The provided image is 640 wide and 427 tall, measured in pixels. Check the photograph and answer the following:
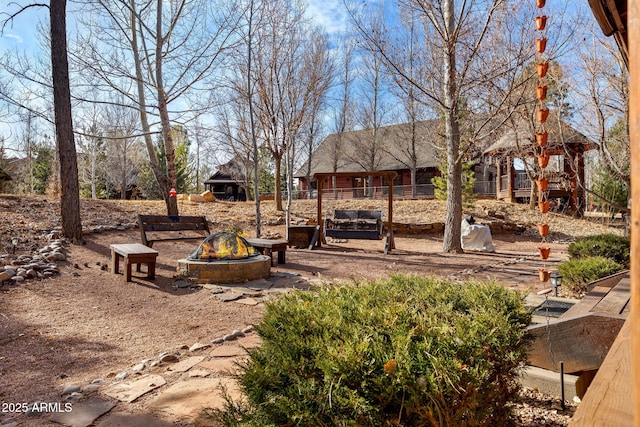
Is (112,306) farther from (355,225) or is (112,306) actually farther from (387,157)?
(387,157)

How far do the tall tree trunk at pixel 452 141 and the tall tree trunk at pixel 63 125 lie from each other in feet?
28.7

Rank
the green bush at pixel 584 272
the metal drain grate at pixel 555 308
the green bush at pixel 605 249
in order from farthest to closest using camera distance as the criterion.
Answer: the green bush at pixel 605 249, the green bush at pixel 584 272, the metal drain grate at pixel 555 308

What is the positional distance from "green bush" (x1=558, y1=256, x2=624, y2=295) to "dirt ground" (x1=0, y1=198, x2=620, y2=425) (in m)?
0.63

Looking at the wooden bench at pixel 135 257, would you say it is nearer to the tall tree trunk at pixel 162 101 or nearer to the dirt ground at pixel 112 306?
the dirt ground at pixel 112 306

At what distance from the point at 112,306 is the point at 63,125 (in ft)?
17.6

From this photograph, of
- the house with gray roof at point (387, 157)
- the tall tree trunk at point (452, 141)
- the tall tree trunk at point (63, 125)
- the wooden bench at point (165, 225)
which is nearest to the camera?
the wooden bench at point (165, 225)

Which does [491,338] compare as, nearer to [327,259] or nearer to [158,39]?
[327,259]

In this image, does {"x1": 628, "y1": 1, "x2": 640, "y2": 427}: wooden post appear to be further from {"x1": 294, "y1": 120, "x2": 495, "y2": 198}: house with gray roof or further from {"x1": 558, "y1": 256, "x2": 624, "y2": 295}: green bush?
{"x1": 294, "y1": 120, "x2": 495, "y2": 198}: house with gray roof

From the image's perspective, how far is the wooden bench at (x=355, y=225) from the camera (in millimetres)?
10977

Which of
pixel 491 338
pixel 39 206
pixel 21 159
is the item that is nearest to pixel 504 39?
pixel 491 338

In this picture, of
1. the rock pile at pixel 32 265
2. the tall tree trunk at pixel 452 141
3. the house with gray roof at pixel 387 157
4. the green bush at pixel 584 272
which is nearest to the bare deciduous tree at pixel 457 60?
the tall tree trunk at pixel 452 141

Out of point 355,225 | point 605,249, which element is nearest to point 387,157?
point 355,225

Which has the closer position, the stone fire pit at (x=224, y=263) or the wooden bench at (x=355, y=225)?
the stone fire pit at (x=224, y=263)

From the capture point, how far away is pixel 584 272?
5.22 m
